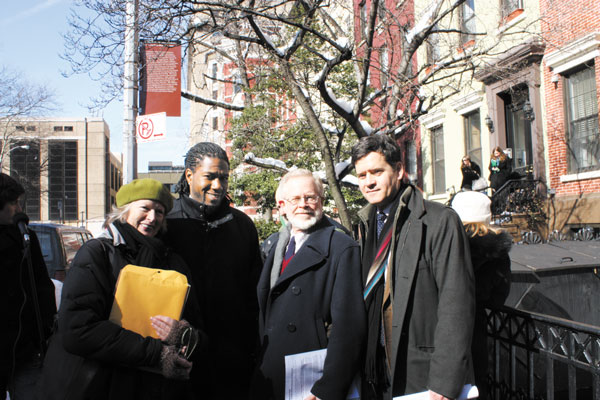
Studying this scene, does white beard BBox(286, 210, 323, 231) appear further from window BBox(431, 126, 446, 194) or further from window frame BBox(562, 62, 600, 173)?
window BBox(431, 126, 446, 194)

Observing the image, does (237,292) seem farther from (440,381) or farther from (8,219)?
(8,219)

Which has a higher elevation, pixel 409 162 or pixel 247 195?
pixel 409 162

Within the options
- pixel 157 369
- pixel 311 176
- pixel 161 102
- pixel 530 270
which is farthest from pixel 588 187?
pixel 157 369


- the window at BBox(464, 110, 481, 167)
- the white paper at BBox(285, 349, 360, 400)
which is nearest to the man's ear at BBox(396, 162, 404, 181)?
the white paper at BBox(285, 349, 360, 400)

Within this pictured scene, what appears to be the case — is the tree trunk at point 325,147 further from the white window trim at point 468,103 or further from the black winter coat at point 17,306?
the white window trim at point 468,103

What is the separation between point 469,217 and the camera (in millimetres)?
2783

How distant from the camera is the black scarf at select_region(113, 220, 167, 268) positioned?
7.77 ft

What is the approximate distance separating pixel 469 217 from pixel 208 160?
1.65 metres

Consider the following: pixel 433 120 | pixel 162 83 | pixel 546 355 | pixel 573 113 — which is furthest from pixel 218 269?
pixel 433 120

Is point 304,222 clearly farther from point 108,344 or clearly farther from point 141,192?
point 108,344

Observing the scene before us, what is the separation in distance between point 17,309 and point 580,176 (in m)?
12.2

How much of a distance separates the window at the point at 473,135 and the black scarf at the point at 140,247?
14.9 meters

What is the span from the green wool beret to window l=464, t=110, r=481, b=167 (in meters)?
14.7

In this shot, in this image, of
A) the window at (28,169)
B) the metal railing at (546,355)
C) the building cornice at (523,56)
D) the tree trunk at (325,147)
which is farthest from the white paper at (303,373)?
the window at (28,169)
